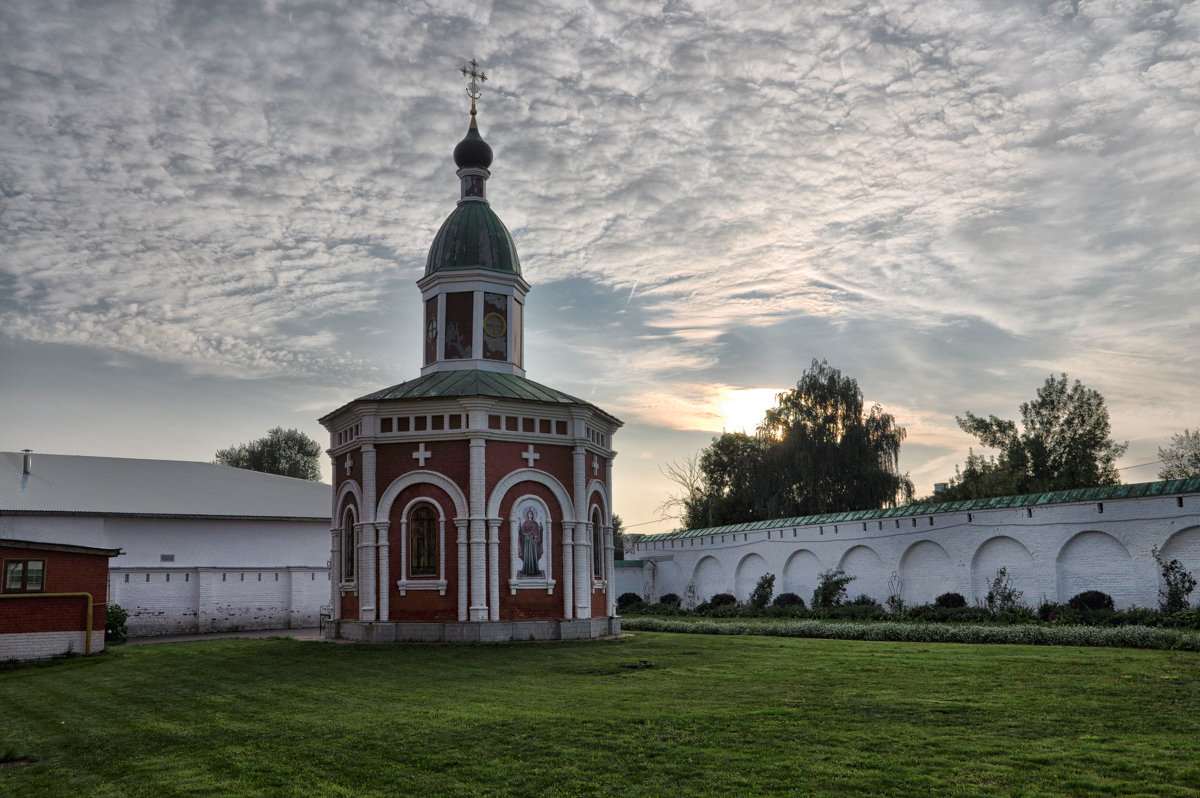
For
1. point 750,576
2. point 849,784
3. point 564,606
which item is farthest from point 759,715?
point 750,576

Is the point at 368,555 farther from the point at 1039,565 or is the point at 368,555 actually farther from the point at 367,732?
the point at 1039,565

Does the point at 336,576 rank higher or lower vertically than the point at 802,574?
higher

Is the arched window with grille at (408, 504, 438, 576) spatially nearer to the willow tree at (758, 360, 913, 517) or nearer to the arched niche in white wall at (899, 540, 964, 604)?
the arched niche in white wall at (899, 540, 964, 604)

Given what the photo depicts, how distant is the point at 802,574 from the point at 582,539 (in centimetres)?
1183

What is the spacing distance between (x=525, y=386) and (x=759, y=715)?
15184 mm

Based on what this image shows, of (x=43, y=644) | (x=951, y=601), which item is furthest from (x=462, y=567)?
(x=951, y=601)

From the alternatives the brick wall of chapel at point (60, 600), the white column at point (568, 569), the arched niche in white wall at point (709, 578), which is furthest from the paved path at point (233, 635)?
the arched niche in white wall at point (709, 578)

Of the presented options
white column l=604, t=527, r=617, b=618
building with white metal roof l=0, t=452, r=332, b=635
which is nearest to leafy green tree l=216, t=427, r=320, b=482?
building with white metal roof l=0, t=452, r=332, b=635

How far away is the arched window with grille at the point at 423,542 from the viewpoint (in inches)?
875

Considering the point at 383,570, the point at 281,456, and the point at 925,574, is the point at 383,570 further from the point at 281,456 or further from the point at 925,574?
the point at 281,456

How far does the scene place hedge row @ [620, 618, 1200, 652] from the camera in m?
18.1

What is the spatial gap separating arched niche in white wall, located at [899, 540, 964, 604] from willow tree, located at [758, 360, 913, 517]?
14180mm

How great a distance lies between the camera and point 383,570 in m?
22.3

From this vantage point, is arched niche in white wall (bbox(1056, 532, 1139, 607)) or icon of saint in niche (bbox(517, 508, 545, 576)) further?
arched niche in white wall (bbox(1056, 532, 1139, 607))
